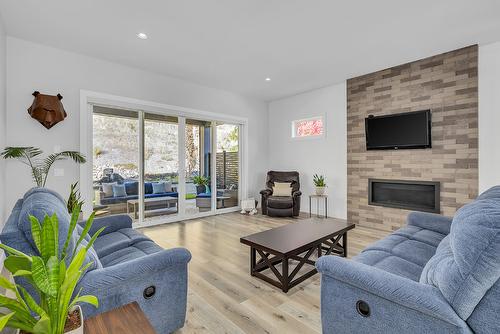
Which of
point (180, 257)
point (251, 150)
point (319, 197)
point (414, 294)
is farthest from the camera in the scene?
point (251, 150)

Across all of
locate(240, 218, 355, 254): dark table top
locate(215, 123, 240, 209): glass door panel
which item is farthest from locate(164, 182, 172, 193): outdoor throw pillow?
locate(240, 218, 355, 254): dark table top

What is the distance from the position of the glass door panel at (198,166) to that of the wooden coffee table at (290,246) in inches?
113

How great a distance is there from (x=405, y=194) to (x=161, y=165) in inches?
174

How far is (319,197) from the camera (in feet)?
17.0

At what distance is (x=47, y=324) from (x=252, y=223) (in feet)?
13.5

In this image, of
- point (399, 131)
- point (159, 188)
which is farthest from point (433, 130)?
point (159, 188)

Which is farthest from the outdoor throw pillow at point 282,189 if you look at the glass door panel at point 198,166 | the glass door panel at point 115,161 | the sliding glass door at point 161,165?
the glass door panel at point 115,161

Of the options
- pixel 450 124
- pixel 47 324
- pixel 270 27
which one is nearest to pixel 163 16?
pixel 270 27

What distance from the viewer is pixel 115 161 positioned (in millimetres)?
4277

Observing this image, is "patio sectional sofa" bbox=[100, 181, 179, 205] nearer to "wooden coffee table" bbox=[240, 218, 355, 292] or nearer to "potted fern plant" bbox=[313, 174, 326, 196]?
"wooden coffee table" bbox=[240, 218, 355, 292]

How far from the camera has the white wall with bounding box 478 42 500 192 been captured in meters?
3.43

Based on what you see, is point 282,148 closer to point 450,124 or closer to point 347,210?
point 347,210

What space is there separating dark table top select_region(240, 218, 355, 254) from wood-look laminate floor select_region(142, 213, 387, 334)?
0.40 m

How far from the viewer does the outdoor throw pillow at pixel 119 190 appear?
4.34 m
